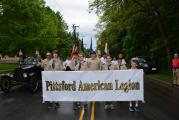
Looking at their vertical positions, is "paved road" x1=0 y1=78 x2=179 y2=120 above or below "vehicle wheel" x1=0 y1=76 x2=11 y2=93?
below

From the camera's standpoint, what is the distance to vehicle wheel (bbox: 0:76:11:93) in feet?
74.5

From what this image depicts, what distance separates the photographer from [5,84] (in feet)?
74.9

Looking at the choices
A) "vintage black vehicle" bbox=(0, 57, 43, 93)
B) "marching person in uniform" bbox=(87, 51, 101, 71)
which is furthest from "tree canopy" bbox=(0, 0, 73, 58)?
"marching person in uniform" bbox=(87, 51, 101, 71)

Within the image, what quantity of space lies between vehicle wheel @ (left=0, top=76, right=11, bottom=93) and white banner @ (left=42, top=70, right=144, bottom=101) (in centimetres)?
784

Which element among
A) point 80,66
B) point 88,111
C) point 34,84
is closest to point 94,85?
point 80,66

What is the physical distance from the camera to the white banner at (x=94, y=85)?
14883 millimetres

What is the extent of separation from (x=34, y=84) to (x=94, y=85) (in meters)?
7.90

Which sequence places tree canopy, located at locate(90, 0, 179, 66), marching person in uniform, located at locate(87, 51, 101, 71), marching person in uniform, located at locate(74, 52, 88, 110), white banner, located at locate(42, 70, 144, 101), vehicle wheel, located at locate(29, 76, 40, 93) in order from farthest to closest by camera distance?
tree canopy, located at locate(90, 0, 179, 66) < vehicle wheel, located at locate(29, 76, 40, 93) < marching person in uniform, located at locate(74, 52, 88, 110) < marching person in uniform, located at locate(87, 51, 101, 71) < white banner, located at locate(42, 70, 144, 101)

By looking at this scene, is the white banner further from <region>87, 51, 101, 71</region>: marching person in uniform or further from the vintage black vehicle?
the vintage black vehicle

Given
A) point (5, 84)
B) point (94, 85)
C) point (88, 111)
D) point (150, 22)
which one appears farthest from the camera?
point (150, 22)

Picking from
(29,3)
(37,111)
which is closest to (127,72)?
(37,111)

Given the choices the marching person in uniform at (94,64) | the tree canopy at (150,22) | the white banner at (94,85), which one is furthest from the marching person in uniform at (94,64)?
the tree canopy at (150,22)

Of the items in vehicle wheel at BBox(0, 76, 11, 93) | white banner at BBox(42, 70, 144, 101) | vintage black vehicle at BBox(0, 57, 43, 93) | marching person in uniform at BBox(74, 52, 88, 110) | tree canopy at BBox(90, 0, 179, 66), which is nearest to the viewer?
white banner at BBox(42, 70, 144, 101)

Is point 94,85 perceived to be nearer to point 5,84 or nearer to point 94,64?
point 94,64
